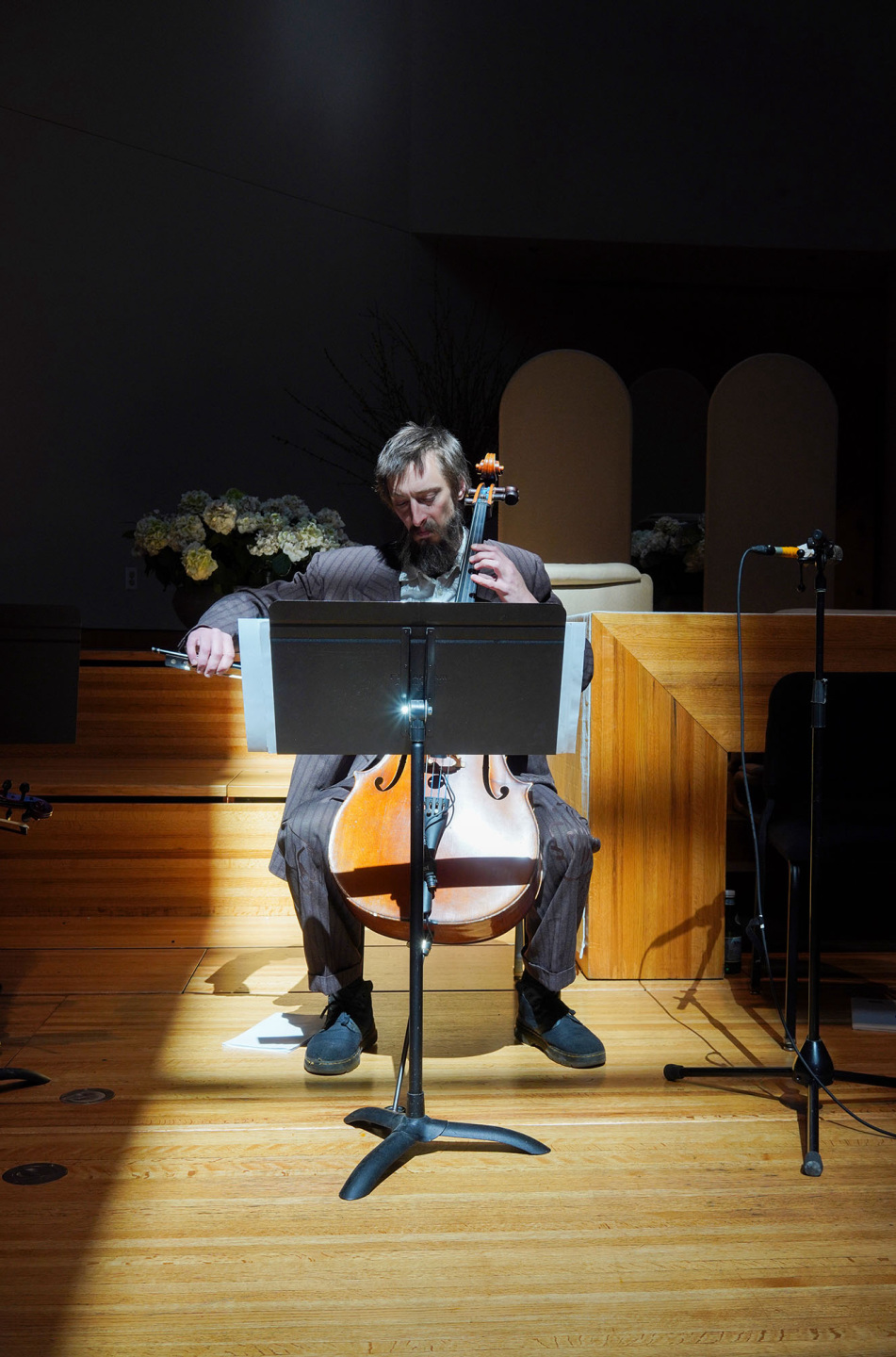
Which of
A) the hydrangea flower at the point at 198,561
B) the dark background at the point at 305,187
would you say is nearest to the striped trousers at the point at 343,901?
the hydrangea flower at the point at 198,561

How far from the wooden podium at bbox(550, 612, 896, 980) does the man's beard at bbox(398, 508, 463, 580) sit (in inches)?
16.5

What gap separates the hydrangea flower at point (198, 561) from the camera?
139 inches

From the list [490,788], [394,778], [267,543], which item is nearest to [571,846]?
[490,788]

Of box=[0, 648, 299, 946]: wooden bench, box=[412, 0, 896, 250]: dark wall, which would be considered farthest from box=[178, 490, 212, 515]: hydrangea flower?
box=[412, 0, 896, 250]: dark wall

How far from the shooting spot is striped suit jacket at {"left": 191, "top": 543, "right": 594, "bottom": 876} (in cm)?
226

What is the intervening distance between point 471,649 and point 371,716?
0.17 metres

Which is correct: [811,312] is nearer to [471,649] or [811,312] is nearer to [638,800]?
[638,800]

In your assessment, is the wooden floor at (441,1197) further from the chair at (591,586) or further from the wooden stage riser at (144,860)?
the chair at (591,586)

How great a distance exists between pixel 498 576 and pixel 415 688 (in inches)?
18.6

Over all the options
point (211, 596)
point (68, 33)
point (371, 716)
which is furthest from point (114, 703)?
point (68, 33)

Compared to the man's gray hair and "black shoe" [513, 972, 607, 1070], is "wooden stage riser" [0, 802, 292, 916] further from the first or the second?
the man's gray hair

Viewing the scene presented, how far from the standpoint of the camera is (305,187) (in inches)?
205

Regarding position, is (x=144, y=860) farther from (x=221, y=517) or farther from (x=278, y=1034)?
(x=221, y=517)

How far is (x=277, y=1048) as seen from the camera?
87.8 inches
